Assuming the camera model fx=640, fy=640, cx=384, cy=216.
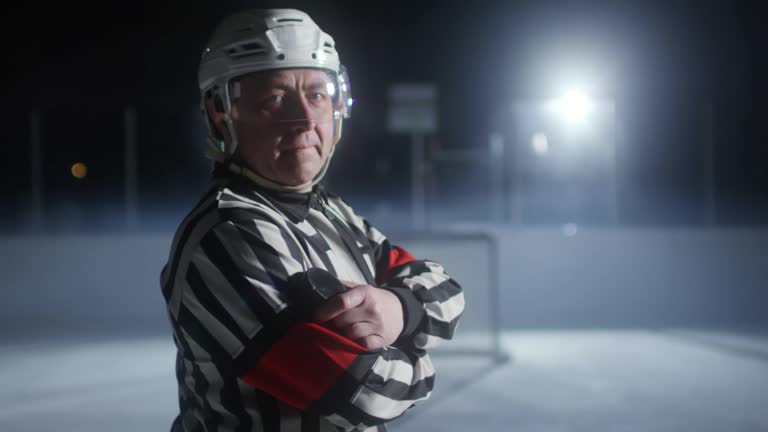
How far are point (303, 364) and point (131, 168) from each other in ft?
16.6

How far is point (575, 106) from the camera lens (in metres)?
5.73

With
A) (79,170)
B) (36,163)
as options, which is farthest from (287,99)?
(79,170)

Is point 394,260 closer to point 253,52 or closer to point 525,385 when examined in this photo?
point 253,52

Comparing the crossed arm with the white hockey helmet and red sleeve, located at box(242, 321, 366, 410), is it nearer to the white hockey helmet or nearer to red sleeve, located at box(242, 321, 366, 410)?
red sleeve, located at box(242, 321, 366, 410)

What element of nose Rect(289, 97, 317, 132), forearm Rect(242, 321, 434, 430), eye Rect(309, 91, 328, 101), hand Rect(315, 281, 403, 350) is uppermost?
eye Rect(309, 91, 328, 101)

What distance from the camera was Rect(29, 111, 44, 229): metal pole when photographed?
5160 millimetres

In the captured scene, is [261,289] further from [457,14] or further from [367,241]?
[457,14]

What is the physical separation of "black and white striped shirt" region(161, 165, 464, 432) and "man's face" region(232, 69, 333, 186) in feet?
0.12

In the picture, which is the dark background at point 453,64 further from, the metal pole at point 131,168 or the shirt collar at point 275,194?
the shirt collar at point 275,194

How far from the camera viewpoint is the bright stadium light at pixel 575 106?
5.67 m

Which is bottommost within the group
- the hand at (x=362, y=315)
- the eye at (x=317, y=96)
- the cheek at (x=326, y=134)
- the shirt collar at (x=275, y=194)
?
the hand at (x=362, y=315)

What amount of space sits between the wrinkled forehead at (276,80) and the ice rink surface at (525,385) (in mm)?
1869

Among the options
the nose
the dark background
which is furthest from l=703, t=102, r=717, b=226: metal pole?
the nose

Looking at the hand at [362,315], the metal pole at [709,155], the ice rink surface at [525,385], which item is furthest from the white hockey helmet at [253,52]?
the metal pole at [709,155]
